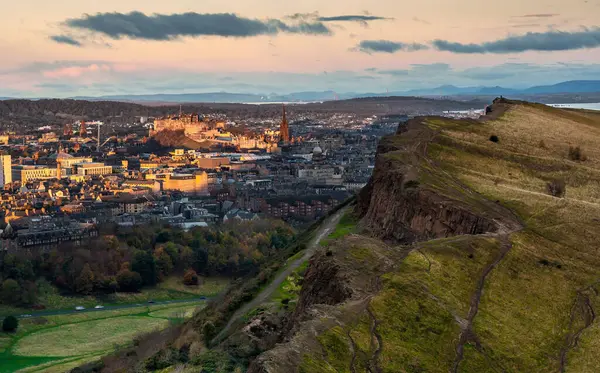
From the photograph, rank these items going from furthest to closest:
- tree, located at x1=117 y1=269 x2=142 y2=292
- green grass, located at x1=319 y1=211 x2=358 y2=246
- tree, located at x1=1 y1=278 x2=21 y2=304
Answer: tree, located at x1=117 y1=269 x2=142 y2=292 → tree, located at x1=1 y1=278 x2=21 y2=304 → green grass, located at x1=319 y1=211 x2=358 y2=246

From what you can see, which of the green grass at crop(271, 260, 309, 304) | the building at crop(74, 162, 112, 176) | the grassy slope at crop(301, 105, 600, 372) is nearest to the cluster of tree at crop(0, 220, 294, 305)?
the green grass at crop(271, 260, 309, 304)

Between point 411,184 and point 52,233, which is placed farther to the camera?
point 52,233

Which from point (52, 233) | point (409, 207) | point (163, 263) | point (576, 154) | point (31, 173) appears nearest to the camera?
point (409, 207)

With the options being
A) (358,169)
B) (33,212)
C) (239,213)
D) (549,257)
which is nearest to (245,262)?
(239,213)

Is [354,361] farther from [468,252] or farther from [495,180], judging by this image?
[495,180]

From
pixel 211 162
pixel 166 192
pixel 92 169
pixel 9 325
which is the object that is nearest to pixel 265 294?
pixel 9 325

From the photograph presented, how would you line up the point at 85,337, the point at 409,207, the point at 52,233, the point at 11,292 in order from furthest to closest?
the point at 52,233 → the point at 11,292 → the point at 85,337 → the point at 409,207

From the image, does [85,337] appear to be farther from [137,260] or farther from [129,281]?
[137,260]

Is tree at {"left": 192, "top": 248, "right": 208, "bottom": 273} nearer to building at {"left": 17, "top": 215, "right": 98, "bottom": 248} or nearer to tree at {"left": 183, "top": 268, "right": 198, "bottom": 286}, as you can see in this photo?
tree at {"left": 183, "top": 268, "right": 198, "bottom": 286}
